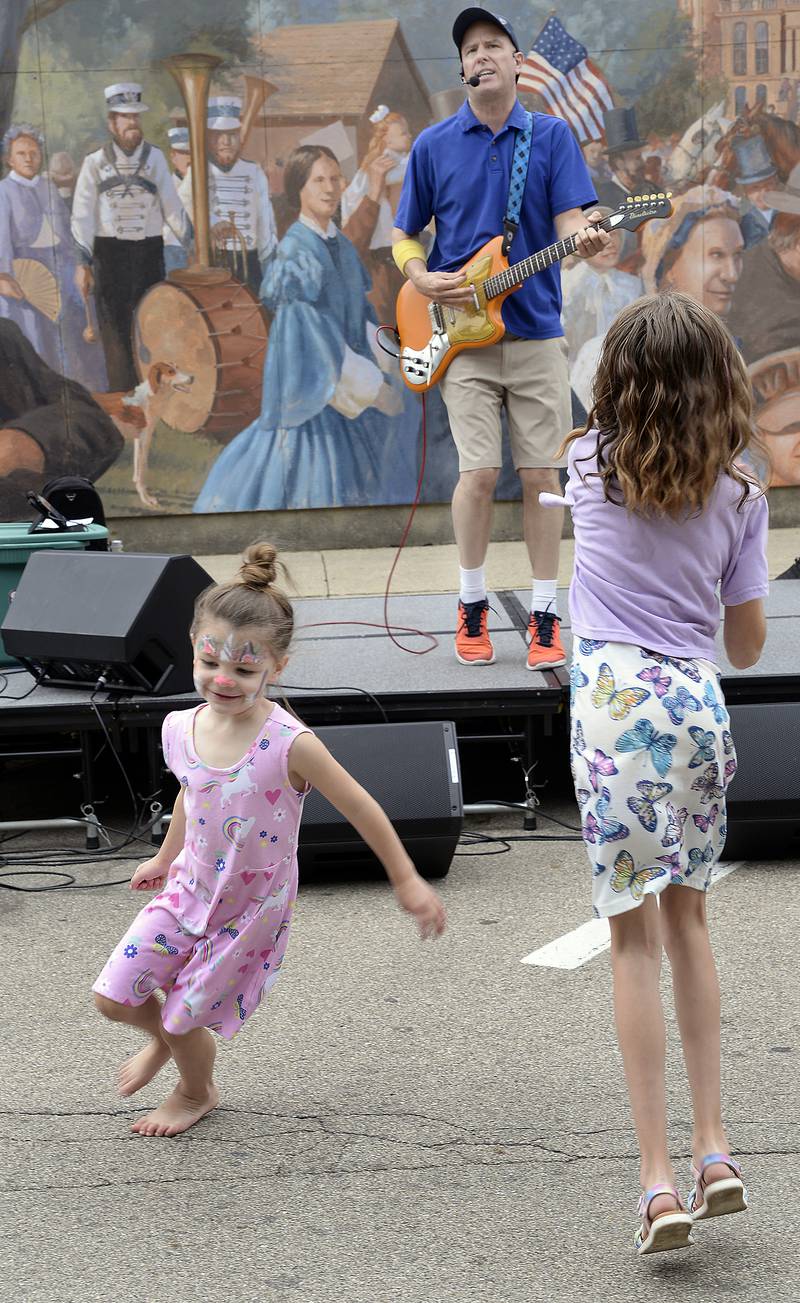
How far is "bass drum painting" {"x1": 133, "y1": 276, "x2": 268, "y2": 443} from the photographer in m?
11.4

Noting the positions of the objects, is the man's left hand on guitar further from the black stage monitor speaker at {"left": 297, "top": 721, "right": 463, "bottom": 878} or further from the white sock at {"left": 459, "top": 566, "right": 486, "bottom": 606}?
the black stage monitor speaker at {"left": 297, "top": 721, "right": 463, "bottom": 878}

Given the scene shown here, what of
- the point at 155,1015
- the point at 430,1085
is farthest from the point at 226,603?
the point at 430,1085

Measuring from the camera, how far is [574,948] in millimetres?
4062

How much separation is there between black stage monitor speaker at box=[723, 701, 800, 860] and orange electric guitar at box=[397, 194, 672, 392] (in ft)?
5.80

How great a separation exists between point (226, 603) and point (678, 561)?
2.93 feet

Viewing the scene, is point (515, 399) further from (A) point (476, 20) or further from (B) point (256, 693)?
(B) point (256, 693)

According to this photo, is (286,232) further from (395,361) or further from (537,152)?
(537,152)

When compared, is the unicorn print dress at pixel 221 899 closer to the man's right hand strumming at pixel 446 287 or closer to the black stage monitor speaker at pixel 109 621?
the black stage monitor speaker at pixel 109 621

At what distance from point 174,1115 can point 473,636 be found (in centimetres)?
279

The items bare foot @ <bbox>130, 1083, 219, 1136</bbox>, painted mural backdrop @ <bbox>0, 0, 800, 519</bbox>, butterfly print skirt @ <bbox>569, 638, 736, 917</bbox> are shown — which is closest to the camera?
butterfly print skirt @ <bbox>569, 638, 736, 917</bbox>

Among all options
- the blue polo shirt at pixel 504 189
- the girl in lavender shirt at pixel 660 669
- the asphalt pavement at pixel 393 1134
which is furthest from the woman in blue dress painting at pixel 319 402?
the girl in lavender shirt at pixel 660 669

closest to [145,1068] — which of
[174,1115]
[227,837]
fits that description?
[174,1115]

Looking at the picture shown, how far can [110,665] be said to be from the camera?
5125mm

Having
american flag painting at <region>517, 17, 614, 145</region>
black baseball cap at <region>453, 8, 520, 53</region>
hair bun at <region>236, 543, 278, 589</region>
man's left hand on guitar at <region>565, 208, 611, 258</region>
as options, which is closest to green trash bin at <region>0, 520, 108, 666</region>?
man's left hand on guitar at <region>565, 208, 611, 258</region>
